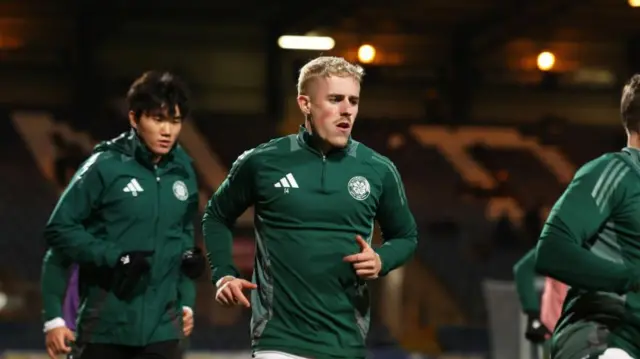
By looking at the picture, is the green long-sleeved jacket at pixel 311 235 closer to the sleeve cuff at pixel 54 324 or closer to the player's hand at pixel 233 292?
the player's hand at pixel 233 292

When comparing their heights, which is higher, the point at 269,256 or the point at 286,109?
the point at 269,256

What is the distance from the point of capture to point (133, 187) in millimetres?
5281

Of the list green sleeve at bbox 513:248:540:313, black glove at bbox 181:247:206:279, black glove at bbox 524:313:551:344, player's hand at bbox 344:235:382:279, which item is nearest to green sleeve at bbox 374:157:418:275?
player's hand at bbox 344:235:382:279

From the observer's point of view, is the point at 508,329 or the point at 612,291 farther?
the point at 508,329

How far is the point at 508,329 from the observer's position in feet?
36.7

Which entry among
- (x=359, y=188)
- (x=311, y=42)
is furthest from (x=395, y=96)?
(x=359, y=188)

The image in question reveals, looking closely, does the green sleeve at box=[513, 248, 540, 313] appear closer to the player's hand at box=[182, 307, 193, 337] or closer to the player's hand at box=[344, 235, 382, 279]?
the player's hand at box=[182, 307, 193, 337]

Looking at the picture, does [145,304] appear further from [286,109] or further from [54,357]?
[286,109]

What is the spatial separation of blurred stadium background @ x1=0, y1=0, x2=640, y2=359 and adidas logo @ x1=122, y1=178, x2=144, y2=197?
707cm

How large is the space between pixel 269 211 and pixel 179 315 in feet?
3.86

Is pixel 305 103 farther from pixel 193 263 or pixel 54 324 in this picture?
pixel 54 324

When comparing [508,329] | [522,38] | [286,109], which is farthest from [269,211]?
[522,38]

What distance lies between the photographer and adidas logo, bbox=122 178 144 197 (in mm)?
5270

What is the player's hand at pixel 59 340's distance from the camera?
5.34 metres
